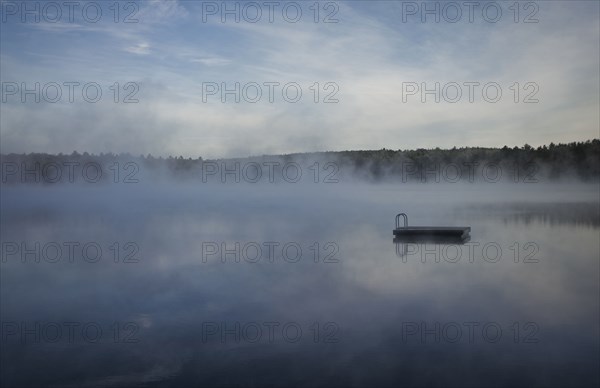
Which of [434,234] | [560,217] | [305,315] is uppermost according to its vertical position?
[434,234]

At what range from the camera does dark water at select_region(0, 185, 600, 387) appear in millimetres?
10555

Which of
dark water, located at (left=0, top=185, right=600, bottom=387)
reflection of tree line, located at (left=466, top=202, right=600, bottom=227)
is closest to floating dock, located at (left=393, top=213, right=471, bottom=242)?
dark water, located at (left=0, top=185, right=600, bottom=387)

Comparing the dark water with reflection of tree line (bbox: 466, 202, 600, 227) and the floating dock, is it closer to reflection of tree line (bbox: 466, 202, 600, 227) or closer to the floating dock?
the floating dock

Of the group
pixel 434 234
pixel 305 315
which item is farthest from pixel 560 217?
pixel 305 315

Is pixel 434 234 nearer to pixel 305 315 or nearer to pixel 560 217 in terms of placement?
pixel 305 315

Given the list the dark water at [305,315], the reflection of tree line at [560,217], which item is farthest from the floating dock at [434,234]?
the reflection of tree line at [560,217]

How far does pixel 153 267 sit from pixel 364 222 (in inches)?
999

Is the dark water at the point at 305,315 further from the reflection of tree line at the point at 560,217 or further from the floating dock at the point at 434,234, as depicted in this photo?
the reflection of tree line at the point at 560,217

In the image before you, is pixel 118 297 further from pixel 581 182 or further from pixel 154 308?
pixel 581 182

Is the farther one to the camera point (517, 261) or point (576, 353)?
point (517, 261)

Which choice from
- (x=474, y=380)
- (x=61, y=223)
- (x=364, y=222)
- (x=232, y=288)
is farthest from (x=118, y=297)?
(x=61, y=223)

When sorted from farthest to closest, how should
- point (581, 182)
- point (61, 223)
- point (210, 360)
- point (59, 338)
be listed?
point (581, 182)
point (61, 223)
point (59, 338)
point (210, 360)

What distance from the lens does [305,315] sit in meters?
15.1

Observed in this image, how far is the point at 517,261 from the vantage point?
80.4 feet
